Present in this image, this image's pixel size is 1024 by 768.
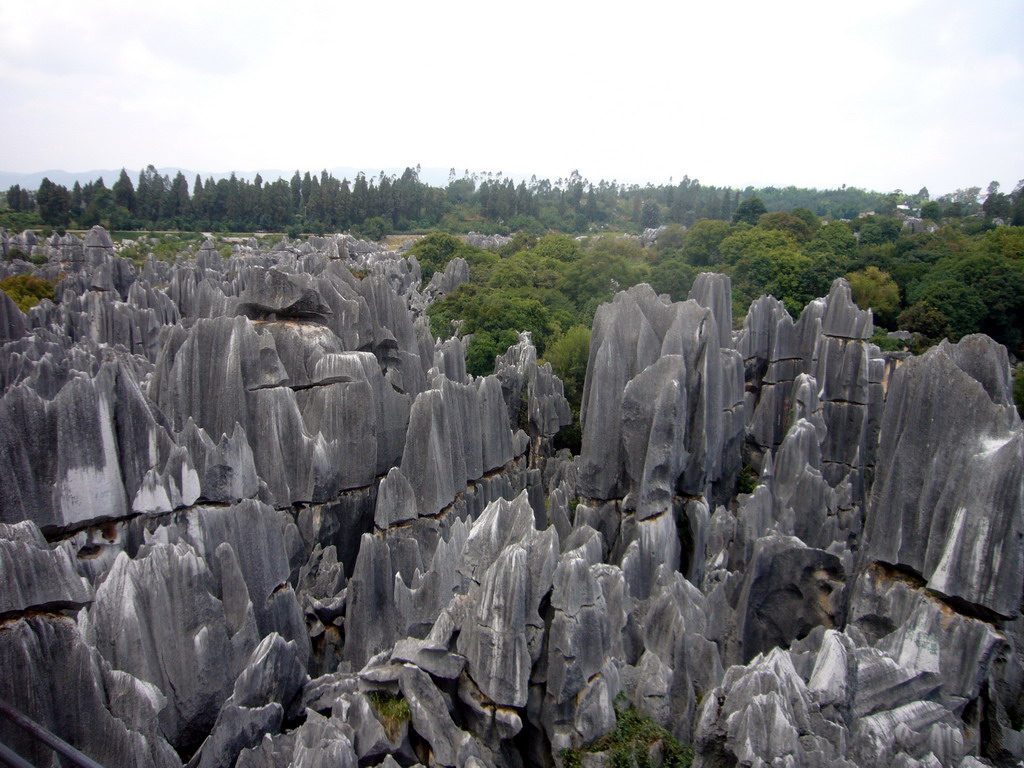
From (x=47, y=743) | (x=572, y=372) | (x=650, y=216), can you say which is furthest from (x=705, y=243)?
(x=650, y=216)

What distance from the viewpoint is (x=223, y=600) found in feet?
30.5

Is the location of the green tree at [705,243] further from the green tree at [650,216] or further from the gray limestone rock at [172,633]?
the green tree at [650,216]

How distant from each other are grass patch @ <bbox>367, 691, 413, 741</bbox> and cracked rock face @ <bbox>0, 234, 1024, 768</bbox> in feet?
0.10

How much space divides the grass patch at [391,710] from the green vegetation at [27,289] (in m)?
33.0

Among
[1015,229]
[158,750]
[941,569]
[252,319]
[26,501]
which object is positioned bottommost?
[158,750]

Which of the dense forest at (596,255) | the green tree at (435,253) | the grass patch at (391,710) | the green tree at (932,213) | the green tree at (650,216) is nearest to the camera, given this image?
the grass patch at (391,710)

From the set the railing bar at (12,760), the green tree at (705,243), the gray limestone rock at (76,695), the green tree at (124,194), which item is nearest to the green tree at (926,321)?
the green tree at (705,243)

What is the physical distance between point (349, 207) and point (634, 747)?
84.1m

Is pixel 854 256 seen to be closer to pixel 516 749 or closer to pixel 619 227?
pixel 516 749

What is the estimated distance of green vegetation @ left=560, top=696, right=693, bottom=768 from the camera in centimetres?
805

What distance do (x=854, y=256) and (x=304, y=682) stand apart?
39802mm

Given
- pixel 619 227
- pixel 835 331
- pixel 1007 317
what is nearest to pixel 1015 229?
pixel 1007 317

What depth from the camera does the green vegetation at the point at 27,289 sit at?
3353 centimetres

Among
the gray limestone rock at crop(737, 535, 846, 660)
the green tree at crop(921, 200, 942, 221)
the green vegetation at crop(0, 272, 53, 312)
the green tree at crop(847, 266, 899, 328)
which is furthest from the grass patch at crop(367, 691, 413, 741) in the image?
the green tree at crop(921, 200, 942, 221)
